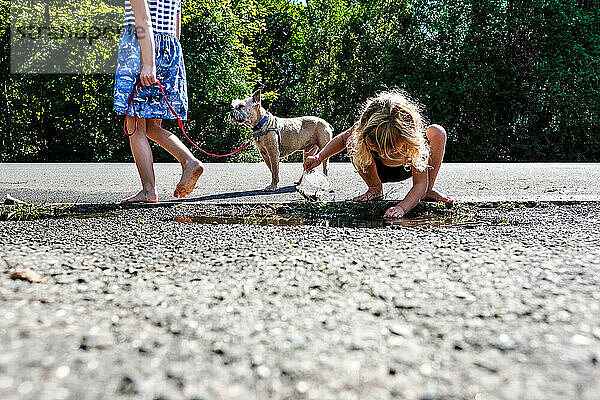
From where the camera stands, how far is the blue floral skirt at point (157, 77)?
3.72 m

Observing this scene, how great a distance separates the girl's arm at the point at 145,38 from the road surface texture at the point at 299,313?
1.31 meters

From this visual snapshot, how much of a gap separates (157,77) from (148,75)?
24cm

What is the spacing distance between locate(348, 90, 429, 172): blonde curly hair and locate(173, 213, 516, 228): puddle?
16.7 inches

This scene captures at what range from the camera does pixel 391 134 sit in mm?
3475

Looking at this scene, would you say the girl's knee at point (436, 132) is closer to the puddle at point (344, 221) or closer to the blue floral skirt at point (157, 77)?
the puddle at point (344, 221)

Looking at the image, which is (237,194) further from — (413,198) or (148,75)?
(413,198)

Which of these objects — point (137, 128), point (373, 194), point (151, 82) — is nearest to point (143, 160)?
point (137, 128)

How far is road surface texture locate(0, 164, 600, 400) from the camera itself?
1.11 m

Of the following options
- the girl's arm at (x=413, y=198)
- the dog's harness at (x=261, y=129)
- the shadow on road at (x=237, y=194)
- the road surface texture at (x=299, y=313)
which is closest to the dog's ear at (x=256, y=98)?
the dog's harness at (x=261, y=129)

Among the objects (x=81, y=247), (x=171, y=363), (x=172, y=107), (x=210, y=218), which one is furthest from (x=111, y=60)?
(x=171, y=363)

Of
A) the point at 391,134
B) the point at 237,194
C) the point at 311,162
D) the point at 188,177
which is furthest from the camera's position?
Answer: the point at 237,194

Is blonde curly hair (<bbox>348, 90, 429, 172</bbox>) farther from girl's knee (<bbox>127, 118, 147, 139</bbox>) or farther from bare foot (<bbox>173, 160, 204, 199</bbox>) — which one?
girl's knee (<bbox>127, 118, 147, 139</bbox>)

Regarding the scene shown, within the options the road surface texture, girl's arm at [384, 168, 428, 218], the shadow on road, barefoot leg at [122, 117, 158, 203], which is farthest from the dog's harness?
the road surface texture

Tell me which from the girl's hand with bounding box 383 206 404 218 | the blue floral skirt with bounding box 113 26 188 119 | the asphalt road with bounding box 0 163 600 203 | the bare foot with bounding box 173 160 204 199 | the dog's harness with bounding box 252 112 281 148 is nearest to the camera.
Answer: the girl's hand with bounding box 383 206 404 218
